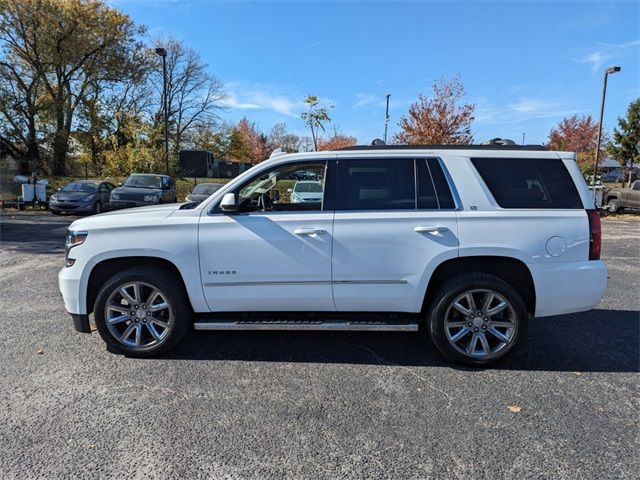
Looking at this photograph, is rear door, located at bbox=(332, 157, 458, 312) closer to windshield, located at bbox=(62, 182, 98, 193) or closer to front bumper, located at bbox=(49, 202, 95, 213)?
front bumper, located at bbox=(49, 202, 95, 213)

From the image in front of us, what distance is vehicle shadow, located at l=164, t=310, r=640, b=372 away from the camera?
3.93 meters

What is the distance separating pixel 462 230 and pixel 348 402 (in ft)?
5.64

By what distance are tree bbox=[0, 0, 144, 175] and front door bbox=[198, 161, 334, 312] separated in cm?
3524

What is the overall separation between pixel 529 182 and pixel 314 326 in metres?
2.31

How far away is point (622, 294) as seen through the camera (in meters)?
6.35

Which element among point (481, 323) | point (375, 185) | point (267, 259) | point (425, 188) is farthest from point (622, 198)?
point (267, 259)

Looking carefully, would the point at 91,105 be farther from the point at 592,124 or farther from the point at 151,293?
the point at 592,124

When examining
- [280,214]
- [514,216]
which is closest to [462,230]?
[514,216]

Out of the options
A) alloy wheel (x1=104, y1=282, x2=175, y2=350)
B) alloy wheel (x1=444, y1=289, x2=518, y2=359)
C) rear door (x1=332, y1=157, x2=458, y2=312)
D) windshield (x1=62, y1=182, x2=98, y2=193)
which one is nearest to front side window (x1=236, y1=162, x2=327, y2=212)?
rear door (x1=332, y1=157, x2=458, y2=312)

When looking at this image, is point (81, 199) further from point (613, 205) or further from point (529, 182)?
point (613, 205)

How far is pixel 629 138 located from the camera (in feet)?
97.2

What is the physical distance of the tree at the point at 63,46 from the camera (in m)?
29.9

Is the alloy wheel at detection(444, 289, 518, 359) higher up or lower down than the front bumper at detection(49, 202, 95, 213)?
lower down

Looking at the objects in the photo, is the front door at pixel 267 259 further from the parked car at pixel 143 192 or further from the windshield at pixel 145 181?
the windshield at pixel 145 181
